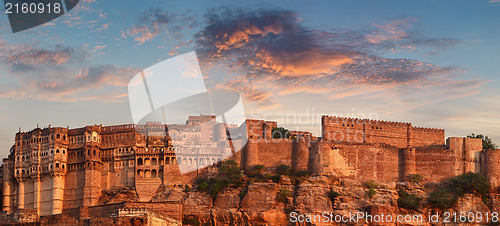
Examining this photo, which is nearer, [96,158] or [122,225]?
[122,225]

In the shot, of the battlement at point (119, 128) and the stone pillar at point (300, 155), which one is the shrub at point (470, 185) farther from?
the battlement at point (119, 128)

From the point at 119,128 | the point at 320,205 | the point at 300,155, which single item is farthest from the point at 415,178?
the point at 119,128

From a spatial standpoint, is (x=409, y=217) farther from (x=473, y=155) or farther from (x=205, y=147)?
(x=205, y=147)

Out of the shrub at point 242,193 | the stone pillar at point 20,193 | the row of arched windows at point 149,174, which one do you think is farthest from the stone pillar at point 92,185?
the shrub at point 242,193

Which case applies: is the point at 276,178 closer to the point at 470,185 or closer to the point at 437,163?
the point at 437,163

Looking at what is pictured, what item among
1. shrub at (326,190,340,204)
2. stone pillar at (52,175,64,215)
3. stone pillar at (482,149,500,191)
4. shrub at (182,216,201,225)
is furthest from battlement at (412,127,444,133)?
stone pillar at (52,175,64,215)

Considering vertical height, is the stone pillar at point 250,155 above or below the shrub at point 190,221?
above

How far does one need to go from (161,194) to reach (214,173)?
6606 millimetres

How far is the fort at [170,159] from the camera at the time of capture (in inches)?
3622

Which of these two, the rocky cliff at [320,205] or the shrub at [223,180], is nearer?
the rocky cliff at [320,205]

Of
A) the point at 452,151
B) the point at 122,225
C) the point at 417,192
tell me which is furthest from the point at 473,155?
the point at 122,225

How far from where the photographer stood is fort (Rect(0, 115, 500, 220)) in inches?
3622

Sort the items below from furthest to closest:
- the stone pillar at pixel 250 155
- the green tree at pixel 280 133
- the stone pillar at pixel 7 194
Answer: the green tree at pixel 280 133 < the stone pillar at pixel 7 194 < the stone pillar at pixel 250 155

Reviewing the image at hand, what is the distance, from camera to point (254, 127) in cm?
9600
